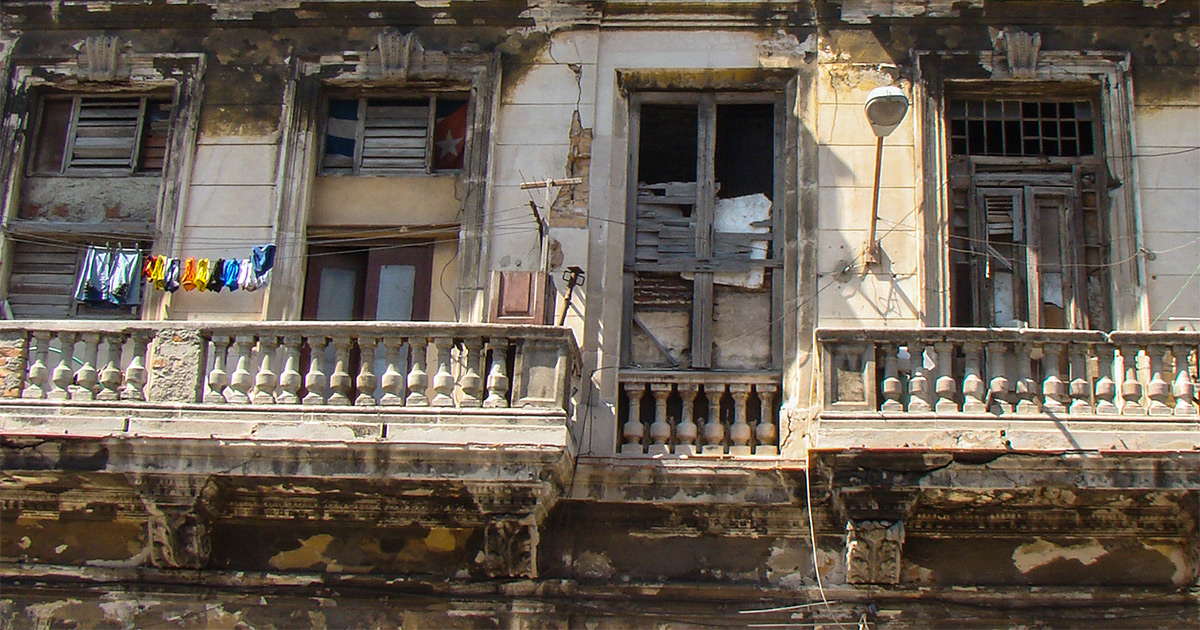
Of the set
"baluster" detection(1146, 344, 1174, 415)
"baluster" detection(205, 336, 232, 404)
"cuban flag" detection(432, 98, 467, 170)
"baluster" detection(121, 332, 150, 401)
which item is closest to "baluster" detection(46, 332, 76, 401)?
"baluster" detection(121, 332, 150, 401)

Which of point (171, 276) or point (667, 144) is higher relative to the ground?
point (667, 144)

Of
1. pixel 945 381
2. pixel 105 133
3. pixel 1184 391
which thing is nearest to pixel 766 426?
pixel 945 381

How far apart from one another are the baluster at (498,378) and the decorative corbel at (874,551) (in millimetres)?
2395

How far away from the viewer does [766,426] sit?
31.2 ft

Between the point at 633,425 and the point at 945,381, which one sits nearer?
the point at 945,381

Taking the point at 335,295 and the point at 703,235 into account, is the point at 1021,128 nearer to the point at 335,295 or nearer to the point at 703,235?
the point at 703,235

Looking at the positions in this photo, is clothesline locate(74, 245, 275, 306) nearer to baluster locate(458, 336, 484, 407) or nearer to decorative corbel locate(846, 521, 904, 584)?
baluster locate(458, 336, 484, 407)

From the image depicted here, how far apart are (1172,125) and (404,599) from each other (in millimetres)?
6556

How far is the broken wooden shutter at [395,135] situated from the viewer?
10.7 metres

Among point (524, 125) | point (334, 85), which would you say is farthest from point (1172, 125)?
point (334, 85)

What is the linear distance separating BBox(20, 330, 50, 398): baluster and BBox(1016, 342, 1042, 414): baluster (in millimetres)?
6412

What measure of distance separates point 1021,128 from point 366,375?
5371mm

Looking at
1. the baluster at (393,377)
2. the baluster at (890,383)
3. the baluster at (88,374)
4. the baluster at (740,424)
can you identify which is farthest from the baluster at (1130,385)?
the baluster at (88,374)

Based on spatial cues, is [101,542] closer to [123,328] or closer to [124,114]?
[123,328]
